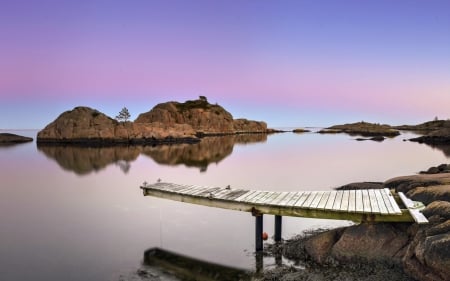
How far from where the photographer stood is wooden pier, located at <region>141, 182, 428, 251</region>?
10.7 m

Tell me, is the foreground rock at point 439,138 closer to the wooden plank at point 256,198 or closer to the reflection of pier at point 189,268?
the wooden plank at point 256,198

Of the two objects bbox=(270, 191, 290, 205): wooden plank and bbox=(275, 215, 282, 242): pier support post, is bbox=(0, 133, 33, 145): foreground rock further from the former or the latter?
bbox=(270, 191, 290, 205): wooden plank

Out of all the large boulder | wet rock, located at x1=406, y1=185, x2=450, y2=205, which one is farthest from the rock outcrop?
wet rock, located at x1=406, y1=185, x2=450, y2=205

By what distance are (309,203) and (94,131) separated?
75.1 m

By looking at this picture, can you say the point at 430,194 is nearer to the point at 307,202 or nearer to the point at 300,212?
the point at 307,202

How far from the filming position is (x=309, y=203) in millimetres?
12039

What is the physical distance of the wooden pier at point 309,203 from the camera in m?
10.7

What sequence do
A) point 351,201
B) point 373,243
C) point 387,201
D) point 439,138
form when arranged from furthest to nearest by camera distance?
point 439,138, point 351,201, point 387,201, point 373,243

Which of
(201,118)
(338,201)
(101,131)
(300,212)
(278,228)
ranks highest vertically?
(201,118)

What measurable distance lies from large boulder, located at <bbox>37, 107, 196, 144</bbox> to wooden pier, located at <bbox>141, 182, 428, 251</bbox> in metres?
68.1

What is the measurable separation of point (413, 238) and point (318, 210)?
8.76 feet

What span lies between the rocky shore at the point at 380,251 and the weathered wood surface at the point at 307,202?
0.61 meters

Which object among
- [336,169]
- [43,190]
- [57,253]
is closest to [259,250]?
[57,253]

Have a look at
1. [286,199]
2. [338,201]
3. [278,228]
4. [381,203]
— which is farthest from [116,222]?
[381,203]
